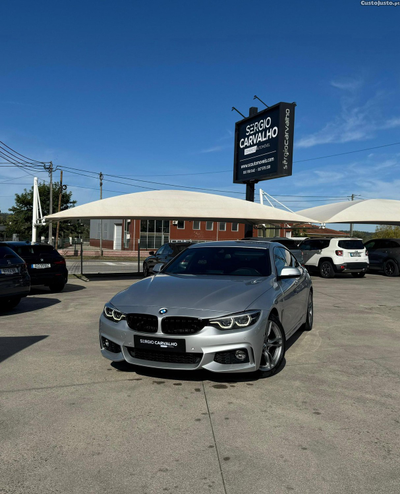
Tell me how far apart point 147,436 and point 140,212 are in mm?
14570

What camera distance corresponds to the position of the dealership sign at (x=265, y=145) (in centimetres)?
2331

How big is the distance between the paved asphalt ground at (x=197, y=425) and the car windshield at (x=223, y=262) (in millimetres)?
1217

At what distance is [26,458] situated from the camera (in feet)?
9.87


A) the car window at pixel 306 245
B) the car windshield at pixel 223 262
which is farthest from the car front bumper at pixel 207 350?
the car window at pixel 306 245

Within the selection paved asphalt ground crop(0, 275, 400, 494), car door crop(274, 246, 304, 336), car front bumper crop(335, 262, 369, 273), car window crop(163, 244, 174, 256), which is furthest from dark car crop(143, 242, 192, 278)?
paved asphalt ground crop(0, 275, 400, 494)

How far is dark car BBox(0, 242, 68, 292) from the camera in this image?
12078 mm

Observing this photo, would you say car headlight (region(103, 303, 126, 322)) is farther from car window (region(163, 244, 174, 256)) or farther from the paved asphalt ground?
car window (region(163, 244, 174, 256))

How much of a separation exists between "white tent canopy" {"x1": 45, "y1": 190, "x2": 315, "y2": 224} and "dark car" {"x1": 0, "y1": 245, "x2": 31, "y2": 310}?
818 cm

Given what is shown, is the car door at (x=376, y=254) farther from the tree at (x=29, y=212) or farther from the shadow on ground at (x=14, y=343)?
the tree at (x=29, y=212)

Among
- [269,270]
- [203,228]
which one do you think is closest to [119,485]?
[269,270]

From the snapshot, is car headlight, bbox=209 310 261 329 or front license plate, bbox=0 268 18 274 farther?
front license plate, bbox=0 268 18 274

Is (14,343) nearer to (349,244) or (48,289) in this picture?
(48,289)

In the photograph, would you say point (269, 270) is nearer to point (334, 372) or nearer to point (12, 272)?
point (334, 372)

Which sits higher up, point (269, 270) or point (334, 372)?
point (269, 270)
